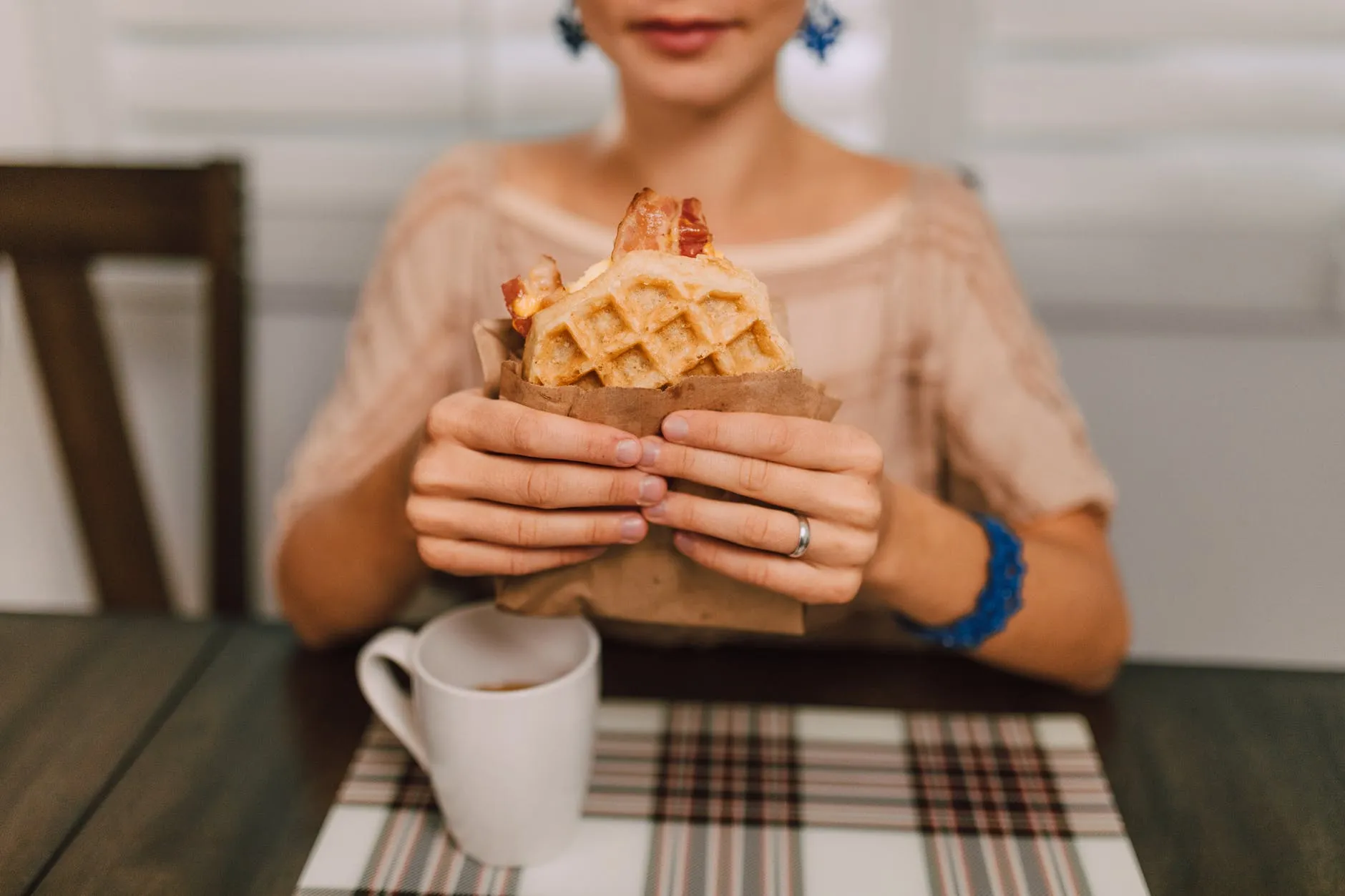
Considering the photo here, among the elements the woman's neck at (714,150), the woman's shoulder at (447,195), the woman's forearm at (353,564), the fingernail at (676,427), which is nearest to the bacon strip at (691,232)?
the fingernail at (676,427)

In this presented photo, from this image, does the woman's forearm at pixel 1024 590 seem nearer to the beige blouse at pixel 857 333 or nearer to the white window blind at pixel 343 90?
the beige blouse at pixel 857 333

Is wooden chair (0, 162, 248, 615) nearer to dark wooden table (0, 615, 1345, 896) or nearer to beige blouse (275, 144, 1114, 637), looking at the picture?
beige blouse (275, 144, 1114, 637)

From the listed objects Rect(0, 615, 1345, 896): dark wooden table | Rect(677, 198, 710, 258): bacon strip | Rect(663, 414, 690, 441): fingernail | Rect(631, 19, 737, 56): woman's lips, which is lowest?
Rect(0, 615, 1345, 896): dark wooden table

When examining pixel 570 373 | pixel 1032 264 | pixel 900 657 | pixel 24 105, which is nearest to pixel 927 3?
pixel 1032 264

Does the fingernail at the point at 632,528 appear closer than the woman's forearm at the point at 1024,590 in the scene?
Yes

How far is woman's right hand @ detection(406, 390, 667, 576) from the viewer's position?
2.28ft

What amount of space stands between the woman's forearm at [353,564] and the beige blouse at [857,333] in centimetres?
8

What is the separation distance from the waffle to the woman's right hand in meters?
0.04

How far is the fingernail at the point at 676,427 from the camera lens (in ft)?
2.25

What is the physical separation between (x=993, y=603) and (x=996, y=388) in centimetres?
32

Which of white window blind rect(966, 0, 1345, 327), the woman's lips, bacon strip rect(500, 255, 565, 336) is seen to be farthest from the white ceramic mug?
white window blind rect(966, 0, 1345, 327)

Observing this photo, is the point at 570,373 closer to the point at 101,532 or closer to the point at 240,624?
the point at 240,624

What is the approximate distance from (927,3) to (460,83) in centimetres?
66

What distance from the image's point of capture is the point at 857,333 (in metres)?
1.22
